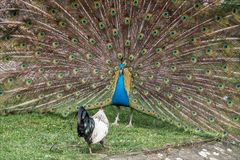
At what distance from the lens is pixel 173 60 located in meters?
10.6

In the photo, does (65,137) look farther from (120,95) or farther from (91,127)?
(91,127)

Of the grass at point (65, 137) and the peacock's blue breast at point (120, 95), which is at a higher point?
the peacock's blue breast at point (120, 95)

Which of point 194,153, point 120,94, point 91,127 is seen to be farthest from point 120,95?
point 91,127

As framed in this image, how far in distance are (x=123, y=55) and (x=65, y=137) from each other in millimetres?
1659

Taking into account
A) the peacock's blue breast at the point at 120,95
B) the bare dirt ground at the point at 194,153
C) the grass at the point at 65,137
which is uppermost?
the peacock's blue breast at the point at 120,95

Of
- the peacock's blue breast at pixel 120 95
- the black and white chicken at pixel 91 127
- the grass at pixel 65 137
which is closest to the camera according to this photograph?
the black and white chicken at pixel 91 127

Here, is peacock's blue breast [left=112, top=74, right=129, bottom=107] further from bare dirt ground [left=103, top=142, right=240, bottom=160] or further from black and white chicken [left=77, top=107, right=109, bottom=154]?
black and white chicken [left=77, top=107, right=109, bottom=154]

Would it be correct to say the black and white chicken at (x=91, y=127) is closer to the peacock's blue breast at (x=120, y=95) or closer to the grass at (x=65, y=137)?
the grass at (x=65, y=137)

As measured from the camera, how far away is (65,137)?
9.69m

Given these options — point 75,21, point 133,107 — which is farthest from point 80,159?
point 75,21

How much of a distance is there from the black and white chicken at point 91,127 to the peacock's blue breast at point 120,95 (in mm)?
1628

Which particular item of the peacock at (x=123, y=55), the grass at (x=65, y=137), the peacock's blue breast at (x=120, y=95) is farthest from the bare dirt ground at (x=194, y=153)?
the peacock's blue breast at (x=120, y=95)

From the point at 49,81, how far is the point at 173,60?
1.90 metres

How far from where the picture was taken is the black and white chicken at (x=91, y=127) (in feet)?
27.2
